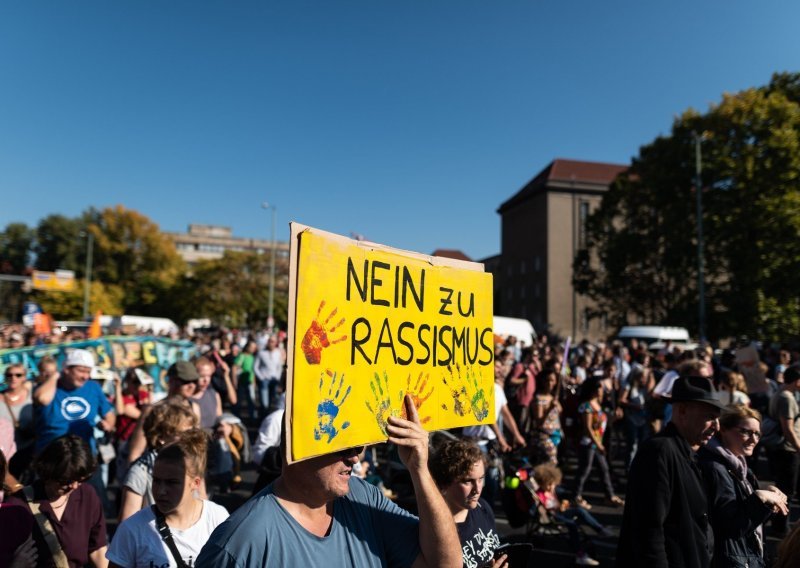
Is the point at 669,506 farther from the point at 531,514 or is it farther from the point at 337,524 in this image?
the point at 531,514

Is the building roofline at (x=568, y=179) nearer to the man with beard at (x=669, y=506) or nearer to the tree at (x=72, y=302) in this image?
the tree at (x=72, y=302)

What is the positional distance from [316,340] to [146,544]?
160 centimetres

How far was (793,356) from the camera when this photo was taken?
36.4ft

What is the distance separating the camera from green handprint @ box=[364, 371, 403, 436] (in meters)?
1.90

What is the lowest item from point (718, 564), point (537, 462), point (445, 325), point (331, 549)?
point (537, 462)

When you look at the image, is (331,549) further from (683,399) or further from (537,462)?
(537,462)

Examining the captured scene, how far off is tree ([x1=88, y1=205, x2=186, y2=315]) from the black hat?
55080mm

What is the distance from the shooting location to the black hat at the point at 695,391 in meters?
2.96

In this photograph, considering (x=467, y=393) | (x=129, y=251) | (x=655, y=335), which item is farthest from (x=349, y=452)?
(x=129, y=251)

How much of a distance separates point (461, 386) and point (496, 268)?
6468cm

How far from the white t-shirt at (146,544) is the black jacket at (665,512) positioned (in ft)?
6.73

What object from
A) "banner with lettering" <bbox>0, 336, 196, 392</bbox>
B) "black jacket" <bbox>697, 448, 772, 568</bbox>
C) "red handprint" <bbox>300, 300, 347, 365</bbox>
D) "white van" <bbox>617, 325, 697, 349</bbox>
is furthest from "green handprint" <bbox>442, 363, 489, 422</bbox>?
"white van" <bbox>617, 325, 697, 349</bbox>

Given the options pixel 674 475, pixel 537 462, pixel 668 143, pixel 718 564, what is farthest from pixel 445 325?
pixel 668 143

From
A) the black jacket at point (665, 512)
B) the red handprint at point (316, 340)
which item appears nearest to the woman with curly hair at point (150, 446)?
the red handprint at point (316, 340)
